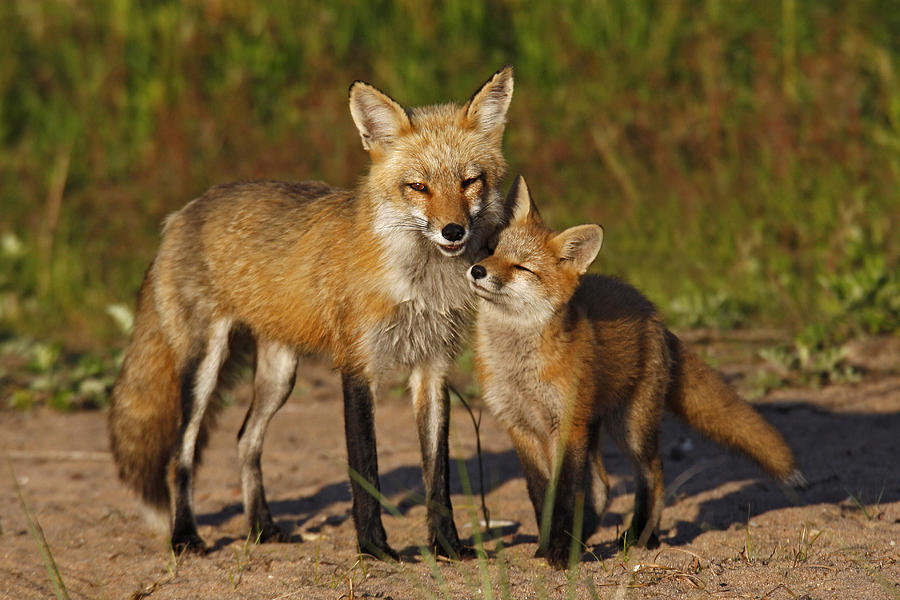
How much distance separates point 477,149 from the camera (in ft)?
13.8

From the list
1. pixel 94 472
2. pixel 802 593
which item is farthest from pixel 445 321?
pixel 94 472

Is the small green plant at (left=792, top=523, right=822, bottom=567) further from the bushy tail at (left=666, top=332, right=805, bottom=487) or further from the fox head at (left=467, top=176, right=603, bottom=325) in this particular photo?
the fox head at (left=467, top=176, right=603, bottom=325)

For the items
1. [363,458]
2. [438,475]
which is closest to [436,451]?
[438,475]

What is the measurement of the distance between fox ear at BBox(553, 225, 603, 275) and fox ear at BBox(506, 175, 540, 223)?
18 centimetres

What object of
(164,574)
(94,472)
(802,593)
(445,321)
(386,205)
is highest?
(386,205)

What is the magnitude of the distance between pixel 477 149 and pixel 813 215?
4631 millimetres

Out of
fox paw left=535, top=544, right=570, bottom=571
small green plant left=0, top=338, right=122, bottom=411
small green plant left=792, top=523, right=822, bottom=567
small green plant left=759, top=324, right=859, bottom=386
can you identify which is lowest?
Result: small green plant left=0, top=338, right=122, bottom=411

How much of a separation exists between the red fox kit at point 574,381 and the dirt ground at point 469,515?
0.91 feet

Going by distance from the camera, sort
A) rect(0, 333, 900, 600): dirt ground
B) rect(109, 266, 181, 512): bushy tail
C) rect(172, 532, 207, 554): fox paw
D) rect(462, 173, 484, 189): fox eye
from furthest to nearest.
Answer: rect(109, 266, 181, 512): bushy tail < rect(172, 532, 207, 554): fox paw < rect(462, 173, 484, 189): fox eye < rect(0, 333, 900, 600): dirt ground

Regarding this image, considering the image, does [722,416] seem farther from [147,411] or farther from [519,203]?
[147,411]

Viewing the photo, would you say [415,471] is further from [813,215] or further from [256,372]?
[813,215]

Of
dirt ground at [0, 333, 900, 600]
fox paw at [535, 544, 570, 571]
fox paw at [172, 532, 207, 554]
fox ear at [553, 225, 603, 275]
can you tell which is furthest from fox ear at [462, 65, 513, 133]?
fox paw at [172, 532, 207, 554]

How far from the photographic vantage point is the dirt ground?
3496 millimetres

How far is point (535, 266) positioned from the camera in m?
4.01
